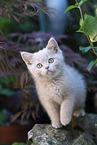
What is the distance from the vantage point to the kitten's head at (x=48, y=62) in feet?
3.69

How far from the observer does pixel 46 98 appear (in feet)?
3.98

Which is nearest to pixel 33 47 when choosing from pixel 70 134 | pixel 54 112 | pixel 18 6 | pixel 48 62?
pixel 18 6

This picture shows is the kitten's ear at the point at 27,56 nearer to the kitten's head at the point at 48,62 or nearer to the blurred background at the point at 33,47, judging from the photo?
the kitten's head at the point at 48,62

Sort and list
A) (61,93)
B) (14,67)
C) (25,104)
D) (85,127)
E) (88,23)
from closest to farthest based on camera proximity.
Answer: (88,23) → (61,93) → (85,127) → (14,67) → (25,104)

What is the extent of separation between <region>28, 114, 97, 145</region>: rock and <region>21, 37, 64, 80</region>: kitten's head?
0.42 meters

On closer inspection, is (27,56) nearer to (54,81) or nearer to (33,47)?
(54,81)

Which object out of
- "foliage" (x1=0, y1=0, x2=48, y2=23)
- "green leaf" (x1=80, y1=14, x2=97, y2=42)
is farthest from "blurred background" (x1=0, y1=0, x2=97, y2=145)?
"green leaf" (x1=80, y1=14, x2=97, y2=42)

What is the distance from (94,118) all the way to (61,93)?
1.27 ft

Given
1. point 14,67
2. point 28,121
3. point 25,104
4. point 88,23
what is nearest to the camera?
point 88,23

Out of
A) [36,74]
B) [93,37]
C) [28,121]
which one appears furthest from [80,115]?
[28,121]

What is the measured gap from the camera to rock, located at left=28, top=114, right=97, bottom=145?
3.73ft

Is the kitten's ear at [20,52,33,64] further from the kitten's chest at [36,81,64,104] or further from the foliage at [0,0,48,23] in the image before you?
the foliage at [0,0,48,23]

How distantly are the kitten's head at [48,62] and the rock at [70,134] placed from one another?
418mm

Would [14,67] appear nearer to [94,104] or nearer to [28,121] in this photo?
[28,121]
